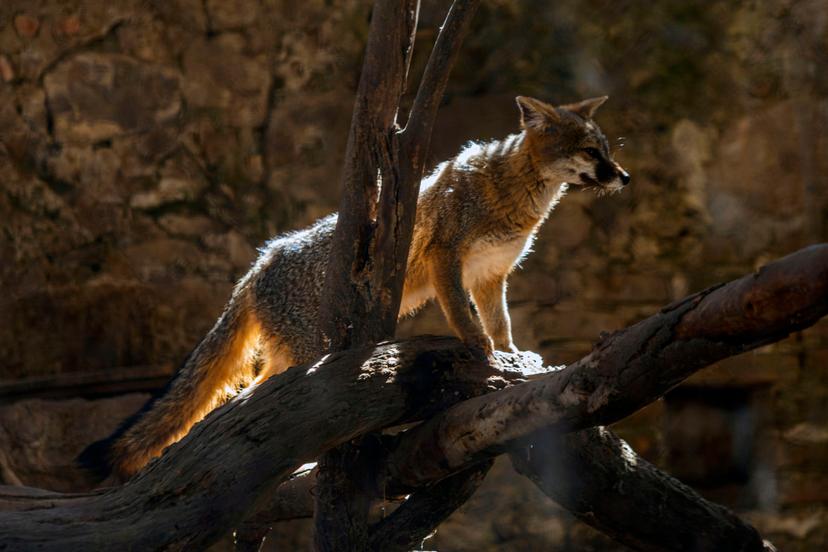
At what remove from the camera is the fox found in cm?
428

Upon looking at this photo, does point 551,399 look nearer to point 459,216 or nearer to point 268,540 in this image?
point 459,216

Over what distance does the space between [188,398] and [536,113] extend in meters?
2.00

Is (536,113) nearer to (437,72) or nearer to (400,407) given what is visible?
(437,72)

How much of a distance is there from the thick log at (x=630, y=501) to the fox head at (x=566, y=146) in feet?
4.71

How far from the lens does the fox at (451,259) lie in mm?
4281

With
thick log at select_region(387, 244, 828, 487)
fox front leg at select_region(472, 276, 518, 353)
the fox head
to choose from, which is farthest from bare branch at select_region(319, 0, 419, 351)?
the fox head

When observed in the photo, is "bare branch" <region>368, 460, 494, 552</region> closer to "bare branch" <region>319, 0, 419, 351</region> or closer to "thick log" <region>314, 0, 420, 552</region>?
"thick log" <region>314, 0, 420, 552</region>

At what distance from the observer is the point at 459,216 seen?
438 centimetres

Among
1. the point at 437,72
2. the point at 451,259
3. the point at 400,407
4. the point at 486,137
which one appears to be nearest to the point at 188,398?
the point at 400,407

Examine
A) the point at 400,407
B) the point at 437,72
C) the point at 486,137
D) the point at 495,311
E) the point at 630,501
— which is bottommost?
the point at 630,501

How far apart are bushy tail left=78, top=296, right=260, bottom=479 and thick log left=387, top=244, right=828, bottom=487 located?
105 cm

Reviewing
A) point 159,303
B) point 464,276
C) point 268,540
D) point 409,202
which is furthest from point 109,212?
point 409,202

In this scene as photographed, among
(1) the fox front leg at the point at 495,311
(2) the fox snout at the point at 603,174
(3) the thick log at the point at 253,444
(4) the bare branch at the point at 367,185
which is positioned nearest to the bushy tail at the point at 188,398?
(3) the thick log at the point at 253,444

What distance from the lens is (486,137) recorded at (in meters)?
6.17
